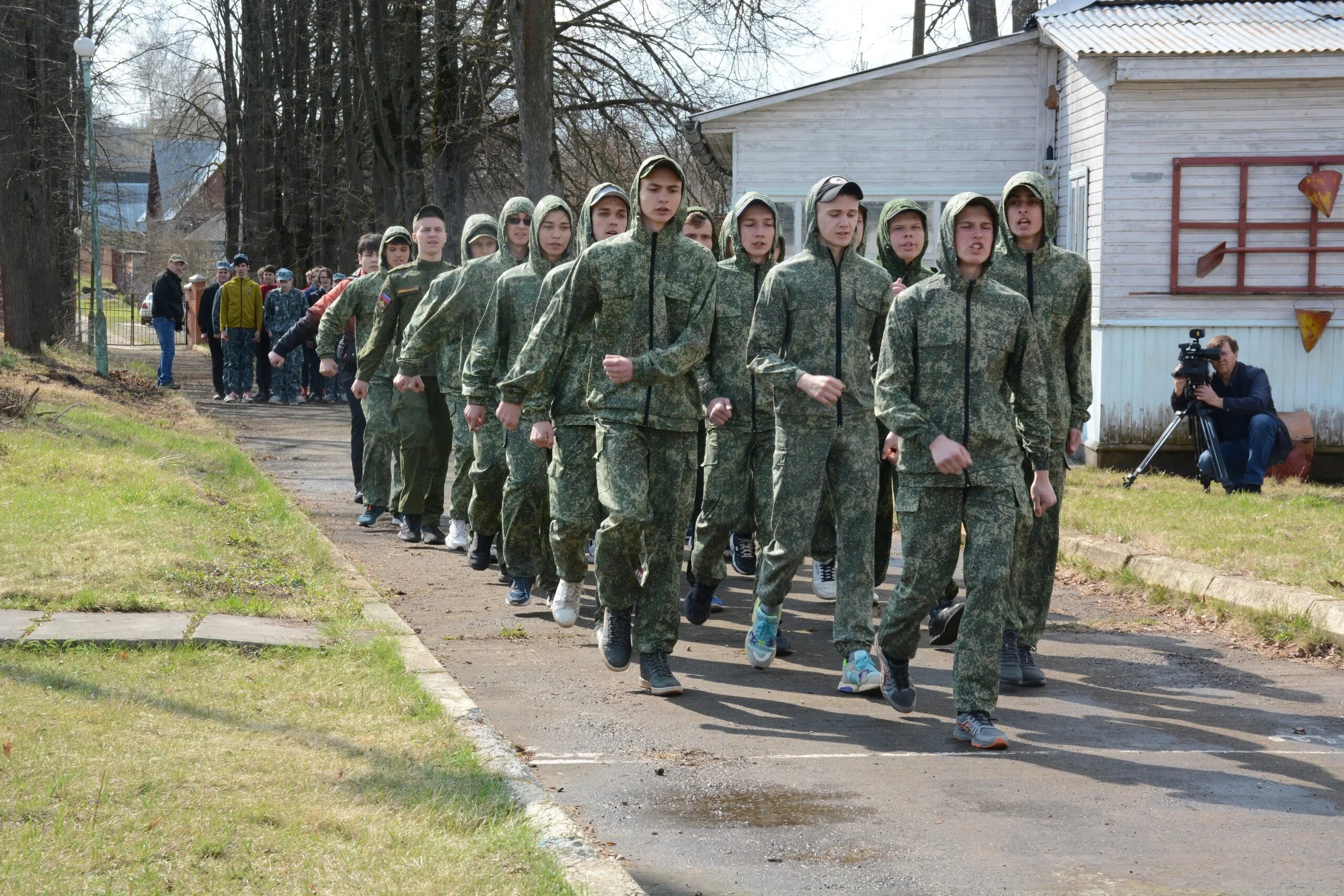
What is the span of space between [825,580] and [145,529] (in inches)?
155

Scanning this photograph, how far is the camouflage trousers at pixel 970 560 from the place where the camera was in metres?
5.75

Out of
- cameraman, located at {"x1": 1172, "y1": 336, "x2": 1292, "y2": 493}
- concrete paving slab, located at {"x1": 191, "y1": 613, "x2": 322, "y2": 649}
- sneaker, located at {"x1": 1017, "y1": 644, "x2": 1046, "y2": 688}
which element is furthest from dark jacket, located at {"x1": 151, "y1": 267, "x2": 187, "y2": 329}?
sneaker, located at {"x1": 1017, "y1": 644, "x2": 1046, "y2": 688}

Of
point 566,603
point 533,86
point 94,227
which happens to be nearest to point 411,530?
point 566,603

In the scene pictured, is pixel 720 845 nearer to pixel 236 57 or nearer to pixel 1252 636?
pixel 1252 636

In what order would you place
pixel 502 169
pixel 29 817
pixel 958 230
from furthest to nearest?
pixel 502 169
pixel 958 230
pixel 29 817

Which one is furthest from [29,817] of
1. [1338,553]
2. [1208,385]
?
[1208,385]

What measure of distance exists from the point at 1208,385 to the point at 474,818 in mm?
10024

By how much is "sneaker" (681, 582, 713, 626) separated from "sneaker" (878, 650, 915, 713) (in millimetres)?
2019

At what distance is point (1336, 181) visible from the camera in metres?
15.8

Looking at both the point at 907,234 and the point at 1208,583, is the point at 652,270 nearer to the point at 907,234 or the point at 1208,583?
the point at 907,234

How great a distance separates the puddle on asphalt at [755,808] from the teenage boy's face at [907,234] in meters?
3.29

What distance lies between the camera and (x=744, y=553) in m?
9.84

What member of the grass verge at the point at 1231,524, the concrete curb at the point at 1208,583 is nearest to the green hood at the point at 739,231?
the concrete curb at the point at 1208,583

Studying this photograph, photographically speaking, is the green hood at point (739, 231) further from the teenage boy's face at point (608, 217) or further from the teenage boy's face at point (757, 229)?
the teenage boy's face at point (608, 217)
